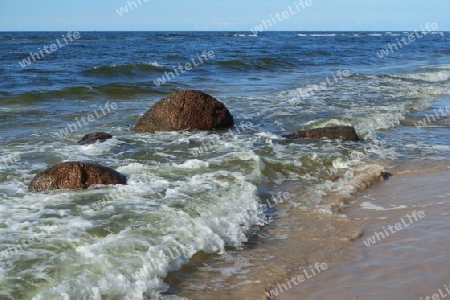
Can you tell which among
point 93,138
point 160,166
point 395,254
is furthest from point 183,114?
point 395,254

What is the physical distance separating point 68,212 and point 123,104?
960 cm

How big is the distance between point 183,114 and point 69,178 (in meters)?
4.46

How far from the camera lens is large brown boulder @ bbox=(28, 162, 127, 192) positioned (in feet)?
20.7

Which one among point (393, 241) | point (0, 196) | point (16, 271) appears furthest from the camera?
point (0, 196)

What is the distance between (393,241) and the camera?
5172mm

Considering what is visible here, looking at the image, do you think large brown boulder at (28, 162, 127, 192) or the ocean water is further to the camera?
large brown boulder at (28, 162, 127, 192)

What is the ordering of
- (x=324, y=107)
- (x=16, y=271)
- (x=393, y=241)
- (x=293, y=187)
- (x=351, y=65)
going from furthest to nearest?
(x=351, y=65), (x=324, y=107), (x=293, y=187), (x=393, y=241), (x=16, y=271)

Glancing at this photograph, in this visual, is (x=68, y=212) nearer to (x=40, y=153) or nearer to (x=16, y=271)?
(x=16, y=271)

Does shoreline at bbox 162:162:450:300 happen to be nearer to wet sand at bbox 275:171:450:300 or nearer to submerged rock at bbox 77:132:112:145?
wet sand at bbox 275:171:450:300

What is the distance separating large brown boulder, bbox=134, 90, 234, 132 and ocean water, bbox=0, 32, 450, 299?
1.44 ft

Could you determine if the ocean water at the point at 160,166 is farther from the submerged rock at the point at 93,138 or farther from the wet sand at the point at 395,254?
the wet sand at the point at 395,254

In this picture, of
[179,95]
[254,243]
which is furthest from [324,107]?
[254,243]

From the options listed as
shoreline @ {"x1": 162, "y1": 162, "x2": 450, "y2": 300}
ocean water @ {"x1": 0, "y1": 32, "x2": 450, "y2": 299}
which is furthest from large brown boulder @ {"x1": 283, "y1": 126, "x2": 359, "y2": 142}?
shoreline @ {"x1": 162, "y1": 162, "x2": 450, "y2": 300}

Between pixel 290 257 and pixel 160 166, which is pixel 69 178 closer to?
pixel 160 166
